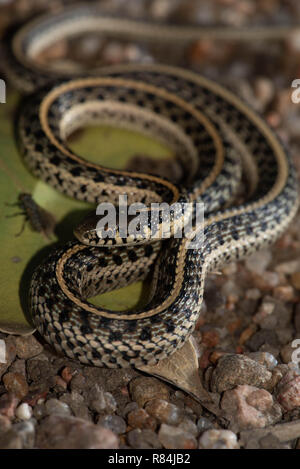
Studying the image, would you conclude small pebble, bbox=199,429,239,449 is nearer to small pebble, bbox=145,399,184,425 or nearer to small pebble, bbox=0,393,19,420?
small pebble, bbox=145,399,184,425

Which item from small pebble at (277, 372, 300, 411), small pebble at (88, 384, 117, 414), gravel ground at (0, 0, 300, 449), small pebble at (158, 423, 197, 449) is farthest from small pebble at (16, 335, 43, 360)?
small pebble at (277, 372, 300, 411)

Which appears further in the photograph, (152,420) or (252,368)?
(252,368)

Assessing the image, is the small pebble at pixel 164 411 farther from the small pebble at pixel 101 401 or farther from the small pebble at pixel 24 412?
the small pebble at pixel 24 412

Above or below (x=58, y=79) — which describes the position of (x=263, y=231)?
below

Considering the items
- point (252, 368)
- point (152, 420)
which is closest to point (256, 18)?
point (252, 368)

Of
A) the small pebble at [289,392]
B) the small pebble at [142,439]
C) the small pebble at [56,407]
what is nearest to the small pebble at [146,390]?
the small pebble at [142,439]

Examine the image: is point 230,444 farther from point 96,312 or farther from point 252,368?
point 96,312

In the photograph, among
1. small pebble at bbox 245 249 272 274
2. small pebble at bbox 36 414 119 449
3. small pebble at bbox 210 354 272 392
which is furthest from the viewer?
small pebble at bbox 245 249 272 274

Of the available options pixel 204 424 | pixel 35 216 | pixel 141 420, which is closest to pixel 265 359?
pixel 204 424
